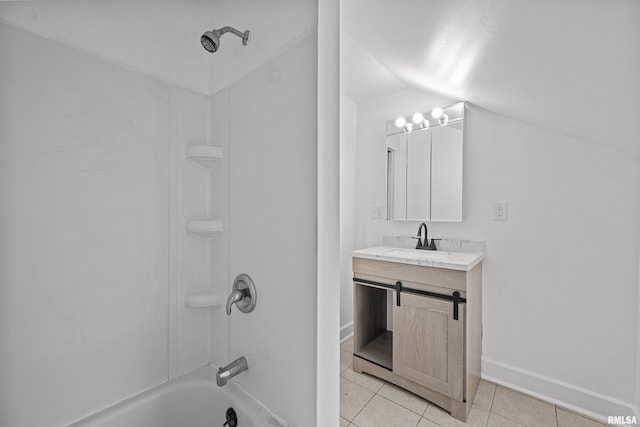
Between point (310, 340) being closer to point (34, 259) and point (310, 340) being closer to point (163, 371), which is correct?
point (163, 371)

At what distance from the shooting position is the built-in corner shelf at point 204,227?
1.07 meters

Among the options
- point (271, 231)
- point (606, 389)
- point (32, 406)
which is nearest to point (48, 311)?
point (32, 406)

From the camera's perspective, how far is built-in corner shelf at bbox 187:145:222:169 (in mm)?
1076

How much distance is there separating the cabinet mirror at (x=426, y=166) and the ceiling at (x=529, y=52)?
1.28ft

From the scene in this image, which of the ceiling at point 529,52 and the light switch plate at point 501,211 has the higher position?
the ceiling at point 529,52

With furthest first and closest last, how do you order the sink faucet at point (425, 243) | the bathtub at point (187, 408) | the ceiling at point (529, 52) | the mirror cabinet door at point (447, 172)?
the sink faucet at point (425, 243) < the mirror cabinet door at point (447, 172) < the bathtub at point (187, 408) < the ceiling at point (529, 52)

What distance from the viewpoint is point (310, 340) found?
30.0 inches

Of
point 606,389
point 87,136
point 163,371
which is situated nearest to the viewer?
point 87,136

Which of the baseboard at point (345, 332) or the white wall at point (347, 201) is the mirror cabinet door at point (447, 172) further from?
the baseboard at point (345, 332)

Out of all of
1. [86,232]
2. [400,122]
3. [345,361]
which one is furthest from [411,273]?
[86,232]

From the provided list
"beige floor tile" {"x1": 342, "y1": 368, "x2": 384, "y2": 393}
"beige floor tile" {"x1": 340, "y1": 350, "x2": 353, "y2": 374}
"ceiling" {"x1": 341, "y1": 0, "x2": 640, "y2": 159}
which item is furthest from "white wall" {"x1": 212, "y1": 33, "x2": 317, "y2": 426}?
"beige floor tile" {"x1": 340, "y1": 350, "x2": 353, "y2": 374}

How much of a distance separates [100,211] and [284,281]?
2.29 ft

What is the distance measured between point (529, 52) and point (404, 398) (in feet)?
6.23

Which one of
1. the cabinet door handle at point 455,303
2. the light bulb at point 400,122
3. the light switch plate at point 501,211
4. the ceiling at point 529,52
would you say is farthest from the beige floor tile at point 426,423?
the light bulb at point 400,122
